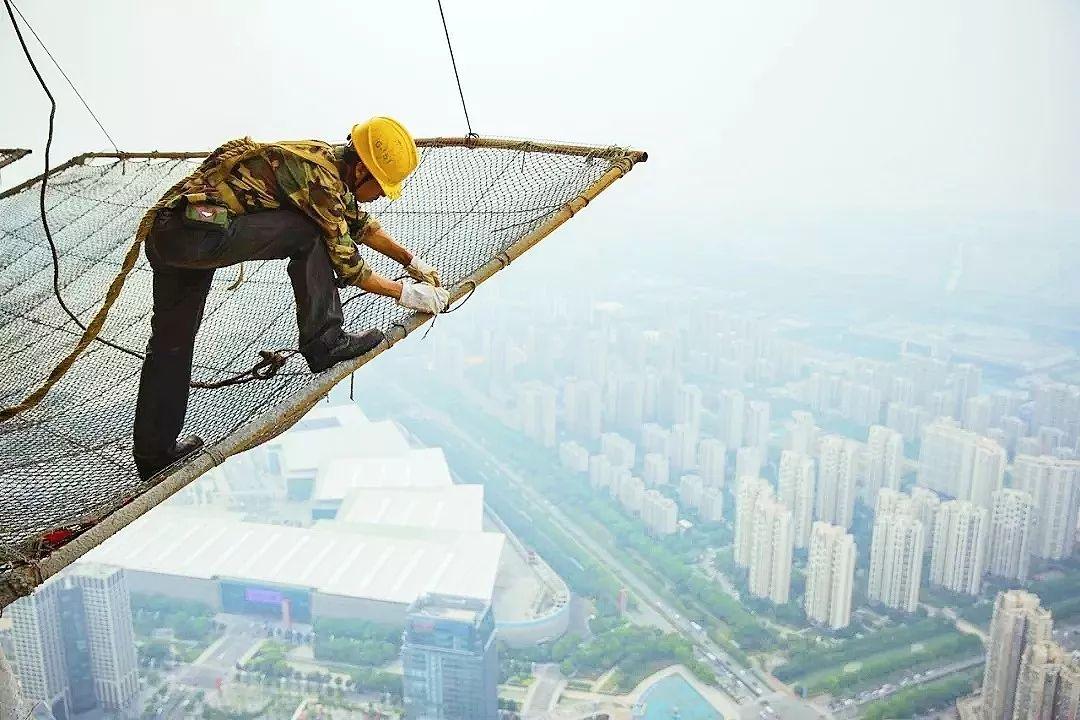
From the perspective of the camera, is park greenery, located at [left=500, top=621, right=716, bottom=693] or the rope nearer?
the rope

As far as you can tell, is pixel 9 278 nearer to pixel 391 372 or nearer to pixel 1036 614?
pixel 1036 614

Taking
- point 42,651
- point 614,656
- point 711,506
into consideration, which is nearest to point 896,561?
point 711,506

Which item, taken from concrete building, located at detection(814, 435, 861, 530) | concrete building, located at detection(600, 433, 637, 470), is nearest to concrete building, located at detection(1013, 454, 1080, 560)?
concrete building, located at detection(814, 435, 861, 530)

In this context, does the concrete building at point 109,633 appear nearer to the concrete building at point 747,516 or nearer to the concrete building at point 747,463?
the concrete building at point 747,516

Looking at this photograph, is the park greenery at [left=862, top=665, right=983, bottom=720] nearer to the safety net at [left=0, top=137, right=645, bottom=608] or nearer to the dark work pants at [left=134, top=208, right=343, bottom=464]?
the safety net at [left=0, top=137, right=645, bottom=608]

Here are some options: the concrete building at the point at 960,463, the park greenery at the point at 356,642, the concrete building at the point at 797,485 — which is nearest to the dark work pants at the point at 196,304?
the park greenery at the point at 356,642

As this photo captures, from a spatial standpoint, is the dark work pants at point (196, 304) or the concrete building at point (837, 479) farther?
the concrete building at point (837, 479)

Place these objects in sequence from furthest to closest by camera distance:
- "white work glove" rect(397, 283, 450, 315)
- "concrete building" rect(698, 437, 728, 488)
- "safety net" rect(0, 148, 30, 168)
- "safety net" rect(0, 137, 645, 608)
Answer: "concrete building" rect(698, 437, 728, 488)
"safety net" rect(0, 148, 30, 168)
"white work glove" rect(397, 283, 450, 315)
"safety net" rect(0, 137, 645, 608)
